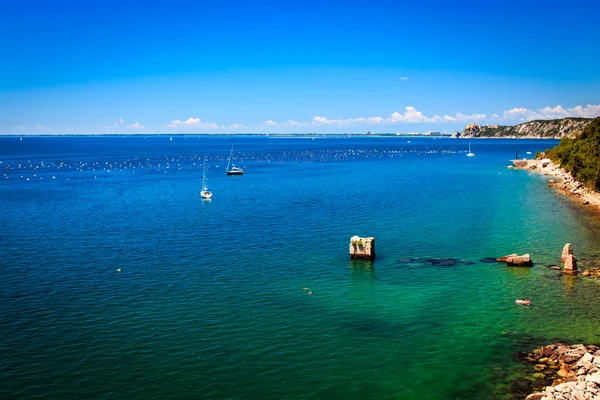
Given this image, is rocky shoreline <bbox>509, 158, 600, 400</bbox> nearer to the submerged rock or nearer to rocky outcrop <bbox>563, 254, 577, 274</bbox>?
rocky outcrop <bbox>563, 254, 577, 274</bbox>

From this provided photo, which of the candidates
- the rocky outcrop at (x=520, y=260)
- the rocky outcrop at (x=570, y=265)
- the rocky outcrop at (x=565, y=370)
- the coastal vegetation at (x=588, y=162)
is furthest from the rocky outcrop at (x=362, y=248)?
the coastal vegetation at (x=588, y=162)

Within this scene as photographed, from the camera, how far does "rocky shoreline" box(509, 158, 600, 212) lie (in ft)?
295

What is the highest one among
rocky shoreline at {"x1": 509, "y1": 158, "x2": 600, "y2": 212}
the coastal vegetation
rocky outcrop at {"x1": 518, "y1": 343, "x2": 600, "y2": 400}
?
the coastal vegetation

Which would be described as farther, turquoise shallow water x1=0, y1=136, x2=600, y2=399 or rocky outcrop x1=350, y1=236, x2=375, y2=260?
rocky outcrop x1=350, y1=236, x2=375, y2=260

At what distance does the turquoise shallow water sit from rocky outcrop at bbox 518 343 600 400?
1.51 m

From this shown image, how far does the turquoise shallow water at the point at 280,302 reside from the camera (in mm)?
30250

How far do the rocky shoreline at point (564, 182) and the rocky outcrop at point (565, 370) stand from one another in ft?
195

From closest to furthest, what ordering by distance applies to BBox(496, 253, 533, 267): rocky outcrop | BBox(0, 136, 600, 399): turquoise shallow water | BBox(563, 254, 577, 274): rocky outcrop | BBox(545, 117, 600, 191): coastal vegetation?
BBox(0, 136, 600, 399): turquoise shallow water, BBox(563, 254, 577, 274): rocky outcrop, BBox(496, 253, 533, 267): rocky outcrop, BBox(545, 117, 600, 191): coastal vegetation

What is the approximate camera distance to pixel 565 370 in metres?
29.7

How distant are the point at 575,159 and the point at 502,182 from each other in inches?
854

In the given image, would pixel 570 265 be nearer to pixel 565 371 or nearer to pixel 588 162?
pixel 565 371

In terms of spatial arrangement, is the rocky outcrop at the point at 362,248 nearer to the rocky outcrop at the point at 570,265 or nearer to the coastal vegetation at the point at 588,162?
the rocky outcrop at the point at 570,265

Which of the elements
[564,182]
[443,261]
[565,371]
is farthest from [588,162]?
[565,371]

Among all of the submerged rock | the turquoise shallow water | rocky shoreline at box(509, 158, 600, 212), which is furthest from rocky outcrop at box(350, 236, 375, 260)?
rocky shoreline at box(509, 158, 600, 212)
